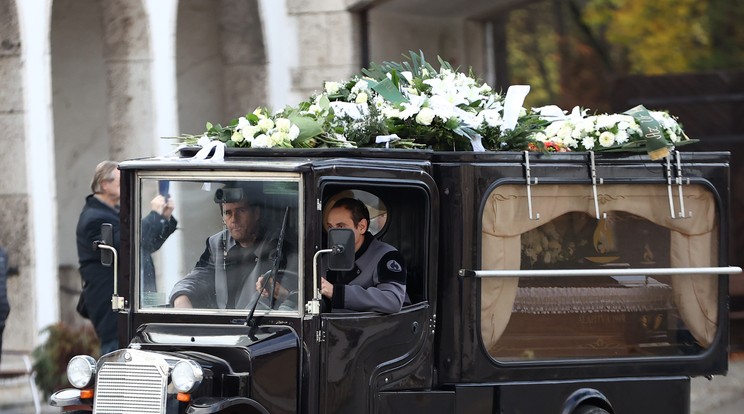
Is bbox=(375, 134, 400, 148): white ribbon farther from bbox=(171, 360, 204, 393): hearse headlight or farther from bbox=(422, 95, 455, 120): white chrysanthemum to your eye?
bbox=(171, 360, 204, 393): hearse headlight

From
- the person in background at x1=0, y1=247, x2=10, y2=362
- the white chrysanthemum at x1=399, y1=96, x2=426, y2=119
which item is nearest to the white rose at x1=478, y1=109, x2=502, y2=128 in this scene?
the white chrysanthemum at x1=399, y1=96, x2=426, y2=119

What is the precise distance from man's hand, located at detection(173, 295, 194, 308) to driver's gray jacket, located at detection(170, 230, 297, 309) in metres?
A: 0.01

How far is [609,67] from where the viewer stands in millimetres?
24312

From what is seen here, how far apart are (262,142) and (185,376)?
1306 mm

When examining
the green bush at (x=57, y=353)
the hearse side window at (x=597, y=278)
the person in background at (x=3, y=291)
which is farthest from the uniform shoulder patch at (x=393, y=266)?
the green bush at (x=57, y=353)

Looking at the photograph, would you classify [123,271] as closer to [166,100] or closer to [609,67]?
[166,100]

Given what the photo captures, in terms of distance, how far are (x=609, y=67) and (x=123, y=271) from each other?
18.5 metres

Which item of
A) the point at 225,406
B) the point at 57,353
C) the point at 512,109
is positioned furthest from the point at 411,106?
the point at 57,353

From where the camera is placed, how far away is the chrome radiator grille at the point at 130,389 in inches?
233

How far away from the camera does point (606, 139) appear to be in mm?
7340

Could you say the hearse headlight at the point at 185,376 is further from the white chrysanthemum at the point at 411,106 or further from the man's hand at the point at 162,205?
the white chrysanthemum at the point at 411,106

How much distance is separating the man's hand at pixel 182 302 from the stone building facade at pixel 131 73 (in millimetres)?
3873

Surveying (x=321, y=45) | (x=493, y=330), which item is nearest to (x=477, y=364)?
(x=493, y=330)

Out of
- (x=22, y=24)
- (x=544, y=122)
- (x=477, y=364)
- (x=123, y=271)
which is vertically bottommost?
(x=477, y=364)
